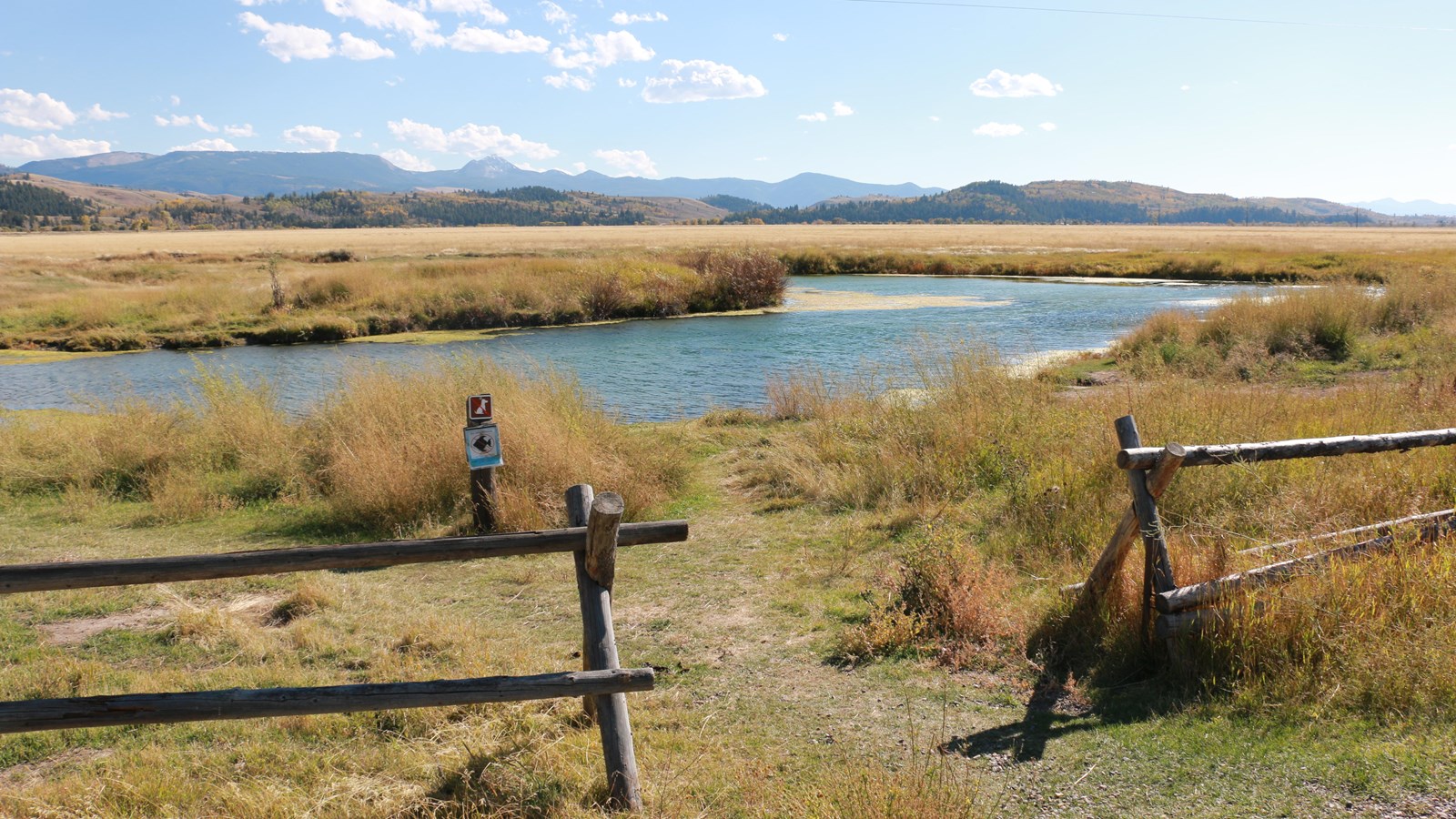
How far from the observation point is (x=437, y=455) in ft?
30.1

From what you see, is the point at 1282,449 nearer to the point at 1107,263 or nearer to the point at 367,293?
the point at 367,293

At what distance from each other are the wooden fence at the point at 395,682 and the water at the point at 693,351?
9383 millimetres

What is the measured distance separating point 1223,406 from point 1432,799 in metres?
5.73

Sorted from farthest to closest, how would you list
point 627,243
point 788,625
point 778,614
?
point 627,243 < point 778,614 < point 788,625

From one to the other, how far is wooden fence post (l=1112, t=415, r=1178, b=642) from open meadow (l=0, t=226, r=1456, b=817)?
278 millimetres

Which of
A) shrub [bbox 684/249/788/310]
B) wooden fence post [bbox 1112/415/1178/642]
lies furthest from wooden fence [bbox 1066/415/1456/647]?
shrub [bbox 684/249/788/310]

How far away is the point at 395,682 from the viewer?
3.79 metres

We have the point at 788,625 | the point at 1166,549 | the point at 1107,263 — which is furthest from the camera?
the point at 1107,263

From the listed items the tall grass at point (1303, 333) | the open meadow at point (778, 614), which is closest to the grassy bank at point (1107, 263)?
the tall grass at point (1303, 333)

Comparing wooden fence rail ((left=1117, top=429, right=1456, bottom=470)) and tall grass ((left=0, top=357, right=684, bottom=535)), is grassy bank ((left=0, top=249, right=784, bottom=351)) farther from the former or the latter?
wooden fence rail ((left=1117, top=429, right=1456, bottom=470))

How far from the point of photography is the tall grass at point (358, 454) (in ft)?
29.6

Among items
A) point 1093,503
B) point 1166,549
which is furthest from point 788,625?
point 1093,503

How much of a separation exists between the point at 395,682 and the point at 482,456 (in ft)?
14.9

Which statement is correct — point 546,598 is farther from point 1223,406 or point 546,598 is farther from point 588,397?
point 1223,406
